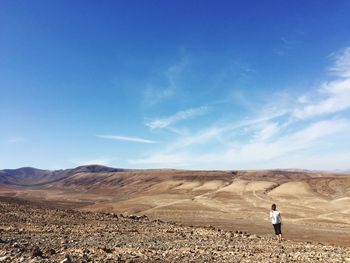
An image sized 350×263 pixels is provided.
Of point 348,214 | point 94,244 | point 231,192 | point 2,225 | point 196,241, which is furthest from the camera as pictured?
point 231,192

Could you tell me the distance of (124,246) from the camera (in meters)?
20.3

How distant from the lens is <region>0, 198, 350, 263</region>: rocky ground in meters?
17.0

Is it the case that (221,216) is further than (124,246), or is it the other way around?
(221,216)

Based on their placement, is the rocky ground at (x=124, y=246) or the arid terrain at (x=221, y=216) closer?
the rocky ground at (x=124, y=246)

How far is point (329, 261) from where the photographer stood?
17.8m

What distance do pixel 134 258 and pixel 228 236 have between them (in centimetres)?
1153

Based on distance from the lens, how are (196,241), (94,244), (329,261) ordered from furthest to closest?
(196,241)
(94,244)
(329,261)

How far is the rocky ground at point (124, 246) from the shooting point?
17.0m

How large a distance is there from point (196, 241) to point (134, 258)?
7.21 m

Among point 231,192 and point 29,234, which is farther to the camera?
point 231,192

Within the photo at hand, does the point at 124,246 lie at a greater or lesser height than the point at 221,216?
lesser

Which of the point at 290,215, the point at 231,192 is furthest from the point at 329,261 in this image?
the point at 231,192

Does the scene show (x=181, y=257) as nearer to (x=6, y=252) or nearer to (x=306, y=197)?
(x=6, y=252)

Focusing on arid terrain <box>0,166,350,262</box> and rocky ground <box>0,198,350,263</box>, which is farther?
arid terrain <box>0,166,350,262</box>
